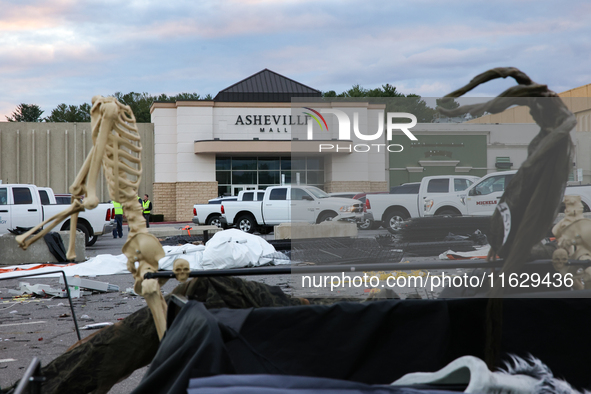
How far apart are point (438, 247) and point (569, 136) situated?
986cm

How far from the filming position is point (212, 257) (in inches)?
368

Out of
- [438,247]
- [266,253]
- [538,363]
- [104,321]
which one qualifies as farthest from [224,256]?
[538,363]

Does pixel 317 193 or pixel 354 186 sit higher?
pixel 354 186

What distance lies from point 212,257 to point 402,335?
7386mm

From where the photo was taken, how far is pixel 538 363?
7.32 ft

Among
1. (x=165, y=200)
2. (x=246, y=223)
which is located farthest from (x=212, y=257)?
(x=165, y=200)

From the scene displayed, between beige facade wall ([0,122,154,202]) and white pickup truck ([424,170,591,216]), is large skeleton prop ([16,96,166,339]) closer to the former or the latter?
white pickup truck ([424,170,591,216])

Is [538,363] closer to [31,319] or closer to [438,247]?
[31,319]

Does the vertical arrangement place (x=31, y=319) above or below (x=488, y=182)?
below

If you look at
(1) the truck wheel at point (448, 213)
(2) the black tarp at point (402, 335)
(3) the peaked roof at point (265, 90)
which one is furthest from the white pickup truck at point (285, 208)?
(2) the black tarp at point (402, 335)

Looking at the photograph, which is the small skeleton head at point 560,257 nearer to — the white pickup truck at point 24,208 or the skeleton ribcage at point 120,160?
the skeleton ribcage at point 120,160

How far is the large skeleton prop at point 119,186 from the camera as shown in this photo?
221cm

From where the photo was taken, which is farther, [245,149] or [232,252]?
[245,149]

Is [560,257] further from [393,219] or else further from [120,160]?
[393,219]
